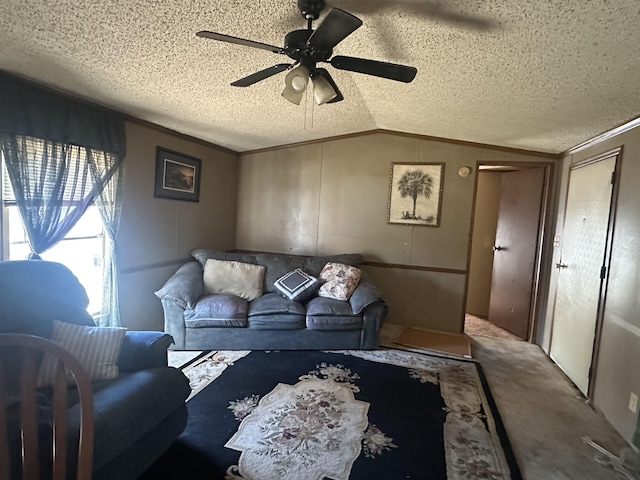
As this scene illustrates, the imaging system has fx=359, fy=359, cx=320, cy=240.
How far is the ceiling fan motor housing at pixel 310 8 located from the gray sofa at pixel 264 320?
2.52 m

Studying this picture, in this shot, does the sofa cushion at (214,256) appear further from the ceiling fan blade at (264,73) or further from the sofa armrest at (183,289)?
the ceiling fan blade at (264,73)

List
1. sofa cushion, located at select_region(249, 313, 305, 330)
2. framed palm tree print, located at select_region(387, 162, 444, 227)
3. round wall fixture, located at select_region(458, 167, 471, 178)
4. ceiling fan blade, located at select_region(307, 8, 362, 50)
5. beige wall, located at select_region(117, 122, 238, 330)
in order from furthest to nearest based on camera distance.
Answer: framed palm tree print, located at select_region(387, 162, 444, 227)
round wall fixture, located at select_region(458, 167, 471, 178)
sofa cushion, located at select_region(249, 313, 305, 330)
beige wall, located at select_region(117, 122, 238, 330)
ceiling fan blade, located at select_region(307, 8, 362, 50)

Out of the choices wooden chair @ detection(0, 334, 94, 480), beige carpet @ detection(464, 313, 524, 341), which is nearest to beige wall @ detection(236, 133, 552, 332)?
beige carpet @ detection(464, 313, 524, 341)

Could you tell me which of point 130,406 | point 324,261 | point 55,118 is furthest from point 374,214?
point 130,406

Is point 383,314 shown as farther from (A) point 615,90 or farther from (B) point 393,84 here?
(A) point 615,90

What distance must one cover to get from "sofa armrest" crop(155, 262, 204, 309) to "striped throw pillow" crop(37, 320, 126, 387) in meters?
1.37

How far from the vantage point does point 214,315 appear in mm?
3428

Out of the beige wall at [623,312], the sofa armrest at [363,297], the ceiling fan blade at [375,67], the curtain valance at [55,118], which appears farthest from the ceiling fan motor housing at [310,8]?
the sofa armrest at [363,297]

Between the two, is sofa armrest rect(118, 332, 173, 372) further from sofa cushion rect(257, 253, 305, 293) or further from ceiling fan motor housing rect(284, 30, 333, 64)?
sofa cushion rect(257, 253, 305, 293)

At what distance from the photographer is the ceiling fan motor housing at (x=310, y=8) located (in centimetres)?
173

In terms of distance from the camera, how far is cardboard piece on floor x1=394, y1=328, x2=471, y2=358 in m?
3.76

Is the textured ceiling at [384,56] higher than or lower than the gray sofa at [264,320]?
higher

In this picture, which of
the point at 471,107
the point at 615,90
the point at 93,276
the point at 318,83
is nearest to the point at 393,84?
the point at 471,107

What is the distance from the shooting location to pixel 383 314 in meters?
3.62
